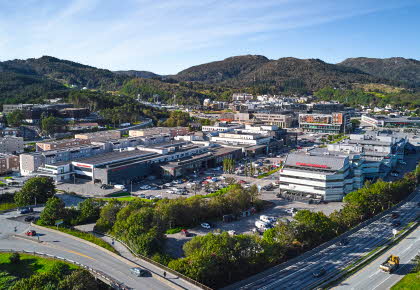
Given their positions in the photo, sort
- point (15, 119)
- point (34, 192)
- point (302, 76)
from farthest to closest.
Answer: point (302, 76) → point (15, 119) → point (34, 192)

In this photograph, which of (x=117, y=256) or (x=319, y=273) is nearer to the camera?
(x=319, y=273)

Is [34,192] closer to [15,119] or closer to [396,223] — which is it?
[396,223]

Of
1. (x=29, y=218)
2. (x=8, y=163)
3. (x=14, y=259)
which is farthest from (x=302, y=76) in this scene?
(x=14, y=259)

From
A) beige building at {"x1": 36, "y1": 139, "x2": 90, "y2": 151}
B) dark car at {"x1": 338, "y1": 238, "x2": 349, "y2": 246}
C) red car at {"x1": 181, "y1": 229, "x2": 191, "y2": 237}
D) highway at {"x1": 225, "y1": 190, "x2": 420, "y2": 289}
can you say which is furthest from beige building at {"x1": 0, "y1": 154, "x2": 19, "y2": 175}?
dark car at {"x1": 338, "y1": 238, "x2": 349, "y2": 246}

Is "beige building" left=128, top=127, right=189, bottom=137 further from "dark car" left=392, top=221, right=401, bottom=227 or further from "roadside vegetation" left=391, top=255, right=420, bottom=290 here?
"roadside vegetation" left=391, top=255, right=420, bottom=290

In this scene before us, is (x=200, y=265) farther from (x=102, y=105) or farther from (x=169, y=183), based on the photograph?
(x=102, y=105)

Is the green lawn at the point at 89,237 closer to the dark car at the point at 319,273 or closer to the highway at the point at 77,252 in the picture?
the highway at the point at 77,252
